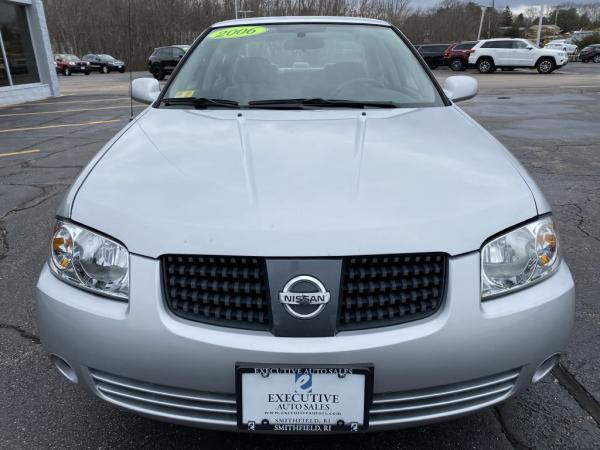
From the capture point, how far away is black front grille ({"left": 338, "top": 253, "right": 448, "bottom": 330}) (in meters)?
1.41

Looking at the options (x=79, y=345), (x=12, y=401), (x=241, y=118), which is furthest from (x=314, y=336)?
(x=12, y=401)

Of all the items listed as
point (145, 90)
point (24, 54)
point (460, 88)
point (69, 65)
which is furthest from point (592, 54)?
point (145, 90)

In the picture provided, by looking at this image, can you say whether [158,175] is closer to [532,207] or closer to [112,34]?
[532,207]

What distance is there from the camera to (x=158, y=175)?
5.74 feet

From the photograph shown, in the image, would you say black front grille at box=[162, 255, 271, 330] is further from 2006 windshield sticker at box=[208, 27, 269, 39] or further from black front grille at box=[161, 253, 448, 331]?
2006 windshield sticker at box=[208, 27, 269, 39]

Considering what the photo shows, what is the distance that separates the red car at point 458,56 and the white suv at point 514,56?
1.64m

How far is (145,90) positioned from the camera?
3172 millimetres

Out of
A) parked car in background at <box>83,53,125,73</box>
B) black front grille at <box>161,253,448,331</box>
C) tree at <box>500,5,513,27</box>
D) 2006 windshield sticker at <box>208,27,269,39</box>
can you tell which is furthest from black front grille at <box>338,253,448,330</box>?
tree at <box>500,5,513,27</box>

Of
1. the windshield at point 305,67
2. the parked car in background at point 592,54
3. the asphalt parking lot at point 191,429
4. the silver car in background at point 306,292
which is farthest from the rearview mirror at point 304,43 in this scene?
the parked car in background at point 592,54

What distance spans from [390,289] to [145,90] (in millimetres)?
2363

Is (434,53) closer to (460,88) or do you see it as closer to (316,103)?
(460,88)

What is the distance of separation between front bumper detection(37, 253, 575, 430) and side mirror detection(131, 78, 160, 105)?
193 cm

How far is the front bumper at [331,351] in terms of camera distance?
1370 mm

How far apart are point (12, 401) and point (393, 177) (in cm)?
174
